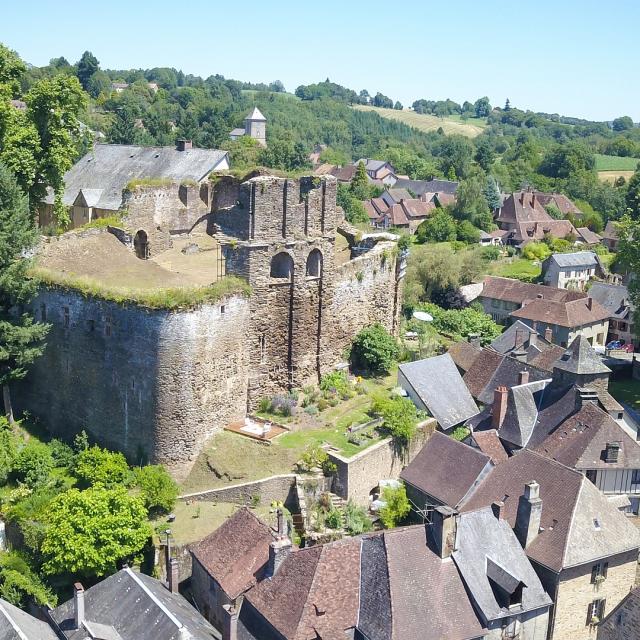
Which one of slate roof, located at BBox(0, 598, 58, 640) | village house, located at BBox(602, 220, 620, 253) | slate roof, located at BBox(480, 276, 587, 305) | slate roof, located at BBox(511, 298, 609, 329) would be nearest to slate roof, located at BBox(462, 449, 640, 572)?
slate roof, located at BBox(0, 598, 58, 640)

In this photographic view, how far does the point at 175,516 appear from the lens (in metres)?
25.0

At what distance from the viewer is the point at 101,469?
25.6 metres

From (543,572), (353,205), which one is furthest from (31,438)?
(353,205)

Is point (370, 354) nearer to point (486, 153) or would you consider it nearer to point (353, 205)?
point (353, 205)

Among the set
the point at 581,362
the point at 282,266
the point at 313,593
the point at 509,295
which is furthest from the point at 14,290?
the point at 509,295

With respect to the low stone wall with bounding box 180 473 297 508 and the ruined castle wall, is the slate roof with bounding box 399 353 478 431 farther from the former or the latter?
the low stone wall with bounding box 180 473 297 508

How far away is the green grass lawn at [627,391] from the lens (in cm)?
3919

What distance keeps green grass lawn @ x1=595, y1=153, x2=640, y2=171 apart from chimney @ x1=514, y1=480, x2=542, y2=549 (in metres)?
118

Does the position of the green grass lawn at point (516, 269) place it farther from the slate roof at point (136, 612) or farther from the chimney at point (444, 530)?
the slate roof at point (136, 612)

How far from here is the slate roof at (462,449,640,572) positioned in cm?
2281

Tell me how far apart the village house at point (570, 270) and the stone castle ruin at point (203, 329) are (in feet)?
102

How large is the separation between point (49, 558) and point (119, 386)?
19.1 ft

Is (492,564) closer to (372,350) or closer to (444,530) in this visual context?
(444,530)

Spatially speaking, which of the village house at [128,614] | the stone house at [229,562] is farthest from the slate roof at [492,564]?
the village house at [128,614]
